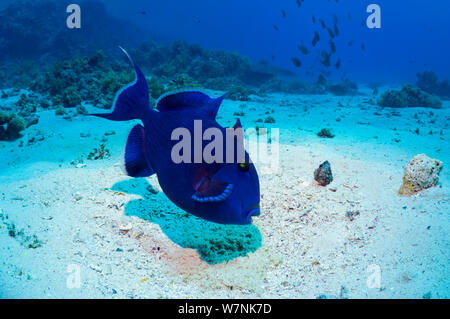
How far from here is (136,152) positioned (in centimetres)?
232

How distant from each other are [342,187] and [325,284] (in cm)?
178

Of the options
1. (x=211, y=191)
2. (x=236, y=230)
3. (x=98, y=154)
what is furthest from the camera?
(x=98, y=154)

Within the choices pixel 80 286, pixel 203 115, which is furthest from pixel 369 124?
pixel 80 286

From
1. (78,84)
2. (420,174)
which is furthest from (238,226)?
(78,84)

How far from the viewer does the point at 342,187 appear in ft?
11.6

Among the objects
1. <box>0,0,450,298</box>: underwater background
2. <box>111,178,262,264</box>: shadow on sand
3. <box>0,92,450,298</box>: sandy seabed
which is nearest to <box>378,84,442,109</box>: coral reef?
<box>0,0,450,298</box>: underwater background

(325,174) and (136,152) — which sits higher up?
(136,152)

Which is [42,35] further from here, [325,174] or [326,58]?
[325,174]

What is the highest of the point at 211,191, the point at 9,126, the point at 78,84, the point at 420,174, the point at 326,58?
the point at 326,58

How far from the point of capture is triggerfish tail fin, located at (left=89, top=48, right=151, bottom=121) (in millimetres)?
2125

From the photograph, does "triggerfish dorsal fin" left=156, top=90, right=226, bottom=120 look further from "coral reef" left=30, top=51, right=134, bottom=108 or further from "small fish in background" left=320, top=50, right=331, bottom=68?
"small fish in background" left=320, top=50, right=331, bottom=68

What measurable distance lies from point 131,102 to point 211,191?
3.86ft
